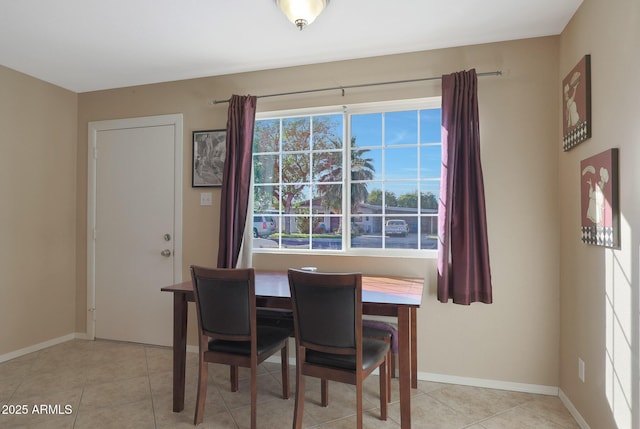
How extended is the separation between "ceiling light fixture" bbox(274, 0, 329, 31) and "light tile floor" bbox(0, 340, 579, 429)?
2.29 meters

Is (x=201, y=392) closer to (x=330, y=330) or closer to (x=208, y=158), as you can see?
(x=330, y=330)

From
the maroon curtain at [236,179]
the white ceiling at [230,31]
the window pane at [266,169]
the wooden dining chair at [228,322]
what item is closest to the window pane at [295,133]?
the window pane at [266,169]

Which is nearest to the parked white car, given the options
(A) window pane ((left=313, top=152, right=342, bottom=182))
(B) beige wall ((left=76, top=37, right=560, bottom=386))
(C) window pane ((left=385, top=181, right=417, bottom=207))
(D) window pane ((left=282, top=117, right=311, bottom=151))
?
(C) window pane ((left=385, top=181, right=417, bottom=207))

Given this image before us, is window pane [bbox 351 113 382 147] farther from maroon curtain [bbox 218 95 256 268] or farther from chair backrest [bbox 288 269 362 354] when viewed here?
chair backrest [bbox 288 269 362 354]

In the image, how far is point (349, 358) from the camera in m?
1.86

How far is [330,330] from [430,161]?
5.16 feet

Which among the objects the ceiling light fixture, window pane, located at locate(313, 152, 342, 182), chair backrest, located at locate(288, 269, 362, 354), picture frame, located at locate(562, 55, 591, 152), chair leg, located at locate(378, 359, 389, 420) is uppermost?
the ceiling light fixture

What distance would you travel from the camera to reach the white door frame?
3291mm

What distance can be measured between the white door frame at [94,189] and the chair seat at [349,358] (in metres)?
1.84

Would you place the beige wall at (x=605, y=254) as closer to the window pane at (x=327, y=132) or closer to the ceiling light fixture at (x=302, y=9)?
the ceiling light fixture at (x=302, y=9)

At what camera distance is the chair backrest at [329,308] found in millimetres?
1771

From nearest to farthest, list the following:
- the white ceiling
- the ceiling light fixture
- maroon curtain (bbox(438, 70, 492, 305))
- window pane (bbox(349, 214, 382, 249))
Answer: the ceiling light fixture < the white ceiling < maroon curtain (bbox(438, 70, 492, 305)) < window pane (bbox(349, 214, 382, 249))

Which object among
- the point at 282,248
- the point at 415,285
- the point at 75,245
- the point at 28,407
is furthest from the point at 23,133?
the point at 415,285

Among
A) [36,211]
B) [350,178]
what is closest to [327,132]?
[350,178]
